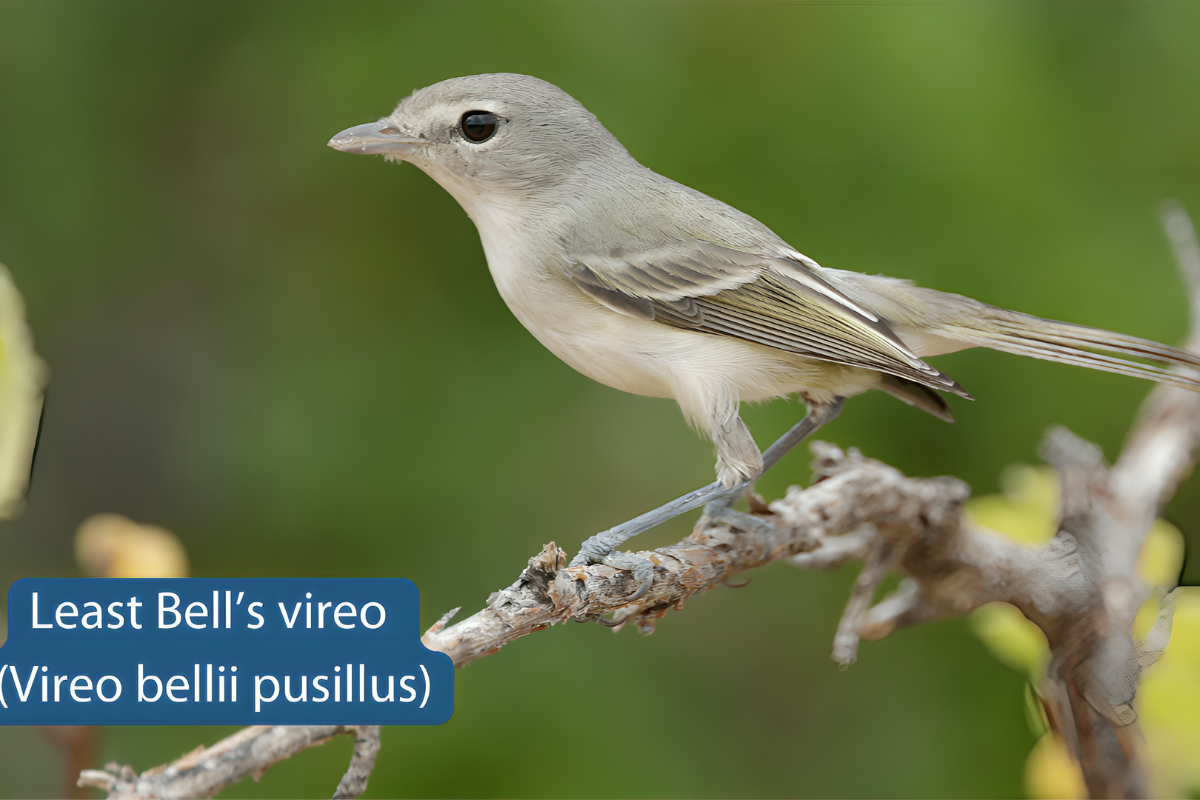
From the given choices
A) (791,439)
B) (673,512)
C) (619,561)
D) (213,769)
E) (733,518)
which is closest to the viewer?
(213,769)

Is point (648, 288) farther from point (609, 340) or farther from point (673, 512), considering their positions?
point (673, 512)

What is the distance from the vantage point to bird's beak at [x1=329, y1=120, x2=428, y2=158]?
3.85 ft

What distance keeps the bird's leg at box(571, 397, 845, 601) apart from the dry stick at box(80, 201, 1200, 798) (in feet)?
0.08

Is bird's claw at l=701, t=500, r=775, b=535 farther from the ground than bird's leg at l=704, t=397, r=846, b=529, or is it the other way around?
bird's leg at l=704, t=397, r=846, b=529

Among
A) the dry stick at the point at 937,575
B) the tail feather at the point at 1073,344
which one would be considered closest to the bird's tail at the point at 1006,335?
the tail feather at the point at 1073,344

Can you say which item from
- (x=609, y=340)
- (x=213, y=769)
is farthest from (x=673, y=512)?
(x=213, y=769)

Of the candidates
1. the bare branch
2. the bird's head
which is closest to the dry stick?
the bare branch

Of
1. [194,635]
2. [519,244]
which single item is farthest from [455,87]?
[194,635]

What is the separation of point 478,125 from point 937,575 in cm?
102

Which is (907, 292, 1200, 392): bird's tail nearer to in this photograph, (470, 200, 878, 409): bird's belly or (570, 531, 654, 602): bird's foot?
(470, 200, 878, 409): bird's belly

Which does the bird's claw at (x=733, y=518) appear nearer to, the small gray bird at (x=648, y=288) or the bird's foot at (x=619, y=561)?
the small gray bird at (x=648, y=288)

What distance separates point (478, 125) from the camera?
4.10ft

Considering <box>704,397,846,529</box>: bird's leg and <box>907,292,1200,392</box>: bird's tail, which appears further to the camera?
<box>704,397,846,529</box>: bird's leg

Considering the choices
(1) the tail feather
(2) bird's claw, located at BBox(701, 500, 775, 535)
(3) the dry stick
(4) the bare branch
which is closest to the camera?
(4) the bare branch
